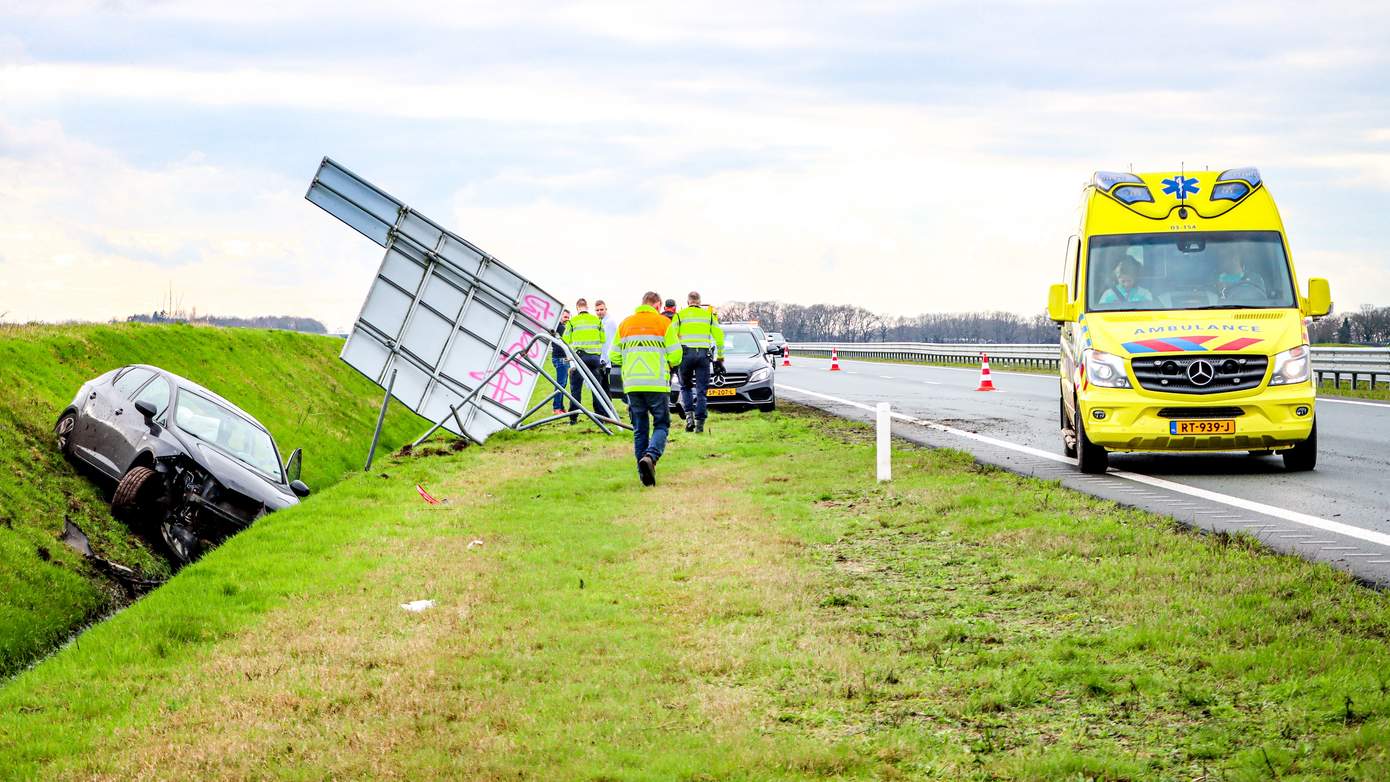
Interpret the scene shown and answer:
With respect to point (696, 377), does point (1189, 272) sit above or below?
above

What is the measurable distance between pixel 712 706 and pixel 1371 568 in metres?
4.50

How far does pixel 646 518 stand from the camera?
36.9ft

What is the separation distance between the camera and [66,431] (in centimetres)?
1360

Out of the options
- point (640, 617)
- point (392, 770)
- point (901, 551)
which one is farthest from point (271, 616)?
point (901, 551)

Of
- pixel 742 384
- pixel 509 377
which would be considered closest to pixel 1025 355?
pixel 742 384

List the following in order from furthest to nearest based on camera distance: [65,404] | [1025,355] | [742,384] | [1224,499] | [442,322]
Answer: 1. [1025,355]
2. [742,384]
3. [442,322]
4. [65,404]
5. [1224,499]

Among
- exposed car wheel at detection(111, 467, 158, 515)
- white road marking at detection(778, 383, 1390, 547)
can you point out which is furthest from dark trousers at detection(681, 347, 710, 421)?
exposed car wheel at detection(111, 467, 158, 515)

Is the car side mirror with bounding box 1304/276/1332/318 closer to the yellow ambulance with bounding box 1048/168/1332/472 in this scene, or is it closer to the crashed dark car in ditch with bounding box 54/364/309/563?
the yellow ambulance with bounding box 1048/168/1332/472

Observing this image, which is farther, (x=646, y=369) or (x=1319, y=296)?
(x=646, y=369)

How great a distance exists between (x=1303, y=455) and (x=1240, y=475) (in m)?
0.65

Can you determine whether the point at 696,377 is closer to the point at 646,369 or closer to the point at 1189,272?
the point at 646,369

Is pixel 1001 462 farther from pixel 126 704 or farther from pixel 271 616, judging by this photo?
pixel 126 704

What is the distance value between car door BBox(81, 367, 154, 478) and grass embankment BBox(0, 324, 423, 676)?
0.34m

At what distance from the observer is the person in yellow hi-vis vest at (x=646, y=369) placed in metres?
13.8
